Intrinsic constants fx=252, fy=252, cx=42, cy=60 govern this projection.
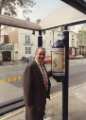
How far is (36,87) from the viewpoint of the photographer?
3150 mm

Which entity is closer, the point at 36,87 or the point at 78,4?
the point at 78,4

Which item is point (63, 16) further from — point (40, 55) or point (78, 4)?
point (40, 55)

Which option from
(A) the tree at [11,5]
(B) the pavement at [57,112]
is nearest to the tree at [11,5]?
(A) the tree at [11,5]

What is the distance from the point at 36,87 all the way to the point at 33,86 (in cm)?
5

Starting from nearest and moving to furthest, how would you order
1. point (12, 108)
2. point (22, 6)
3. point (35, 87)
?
1. point (35, 87)
2. point (12, 108)
3. point (22, 6)

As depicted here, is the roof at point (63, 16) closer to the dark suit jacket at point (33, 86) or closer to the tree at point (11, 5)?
the dark suit jacket at point (33, 86)

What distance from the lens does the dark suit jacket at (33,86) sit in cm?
307

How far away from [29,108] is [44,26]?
4.98 ft

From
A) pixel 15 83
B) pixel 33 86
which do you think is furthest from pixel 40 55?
pixel 15 83

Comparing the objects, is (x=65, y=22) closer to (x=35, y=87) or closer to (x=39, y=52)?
(x=39, y=52)

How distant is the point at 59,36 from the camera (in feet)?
13.0

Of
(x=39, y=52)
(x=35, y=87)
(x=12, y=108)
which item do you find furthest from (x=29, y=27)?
(x=12, y=108)

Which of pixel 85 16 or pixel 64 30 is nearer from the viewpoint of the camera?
pixel 85 16

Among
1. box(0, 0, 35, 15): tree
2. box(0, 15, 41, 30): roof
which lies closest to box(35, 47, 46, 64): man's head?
box(0, 15, 41, 30): roof
